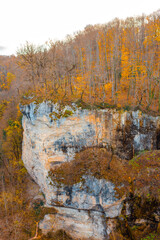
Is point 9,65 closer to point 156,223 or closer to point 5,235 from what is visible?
point 5,235

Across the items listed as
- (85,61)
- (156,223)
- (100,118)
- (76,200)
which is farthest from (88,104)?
(85,61)

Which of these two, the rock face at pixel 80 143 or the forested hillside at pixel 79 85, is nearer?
the rock face at pixel 80 143

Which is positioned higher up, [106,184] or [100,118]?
[100,118]

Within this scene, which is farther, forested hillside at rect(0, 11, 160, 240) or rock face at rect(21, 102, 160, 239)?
forested hillside at rect(0, 11, 160, 240)

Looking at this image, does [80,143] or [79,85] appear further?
[79,85]
